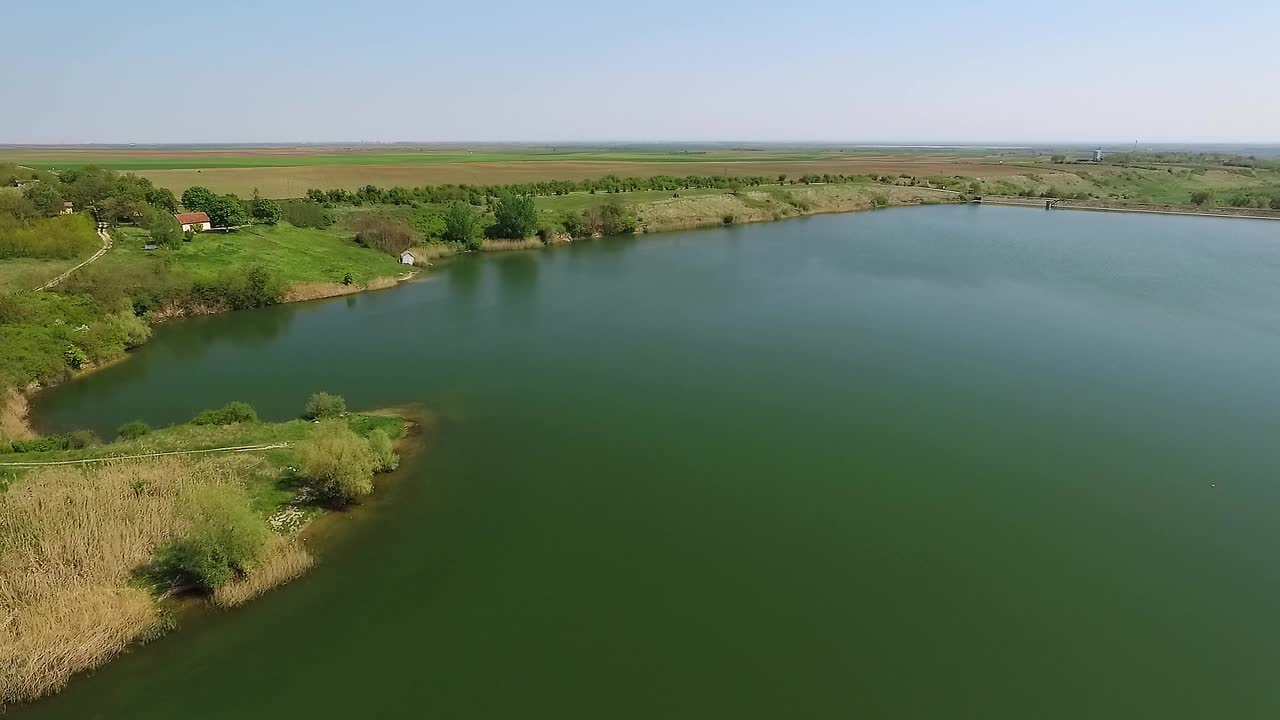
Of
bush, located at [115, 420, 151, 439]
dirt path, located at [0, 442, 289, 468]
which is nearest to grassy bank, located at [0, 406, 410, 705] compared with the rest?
dirt path, located at [0, 442, 289, 468]

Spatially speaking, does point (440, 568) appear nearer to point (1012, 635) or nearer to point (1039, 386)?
point (1012, 635)

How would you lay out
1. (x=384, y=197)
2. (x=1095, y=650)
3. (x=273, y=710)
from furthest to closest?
(x=384, y=197) → (x=1095, y=650) → (x=273, y=710)

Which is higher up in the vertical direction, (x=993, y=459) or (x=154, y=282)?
(x=154, y=282)

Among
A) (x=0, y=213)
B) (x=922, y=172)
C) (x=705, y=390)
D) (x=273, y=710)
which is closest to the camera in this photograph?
(x=273, y=710)

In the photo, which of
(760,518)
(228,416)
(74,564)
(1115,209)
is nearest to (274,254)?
(228,416)

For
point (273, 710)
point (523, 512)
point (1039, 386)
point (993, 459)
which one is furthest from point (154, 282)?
point (1039, 386)

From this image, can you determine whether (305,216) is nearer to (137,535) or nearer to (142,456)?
(142,456)

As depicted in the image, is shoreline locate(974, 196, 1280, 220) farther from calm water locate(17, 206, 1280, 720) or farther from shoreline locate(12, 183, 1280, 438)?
calm water locate(17, 206, 1280, 720)
